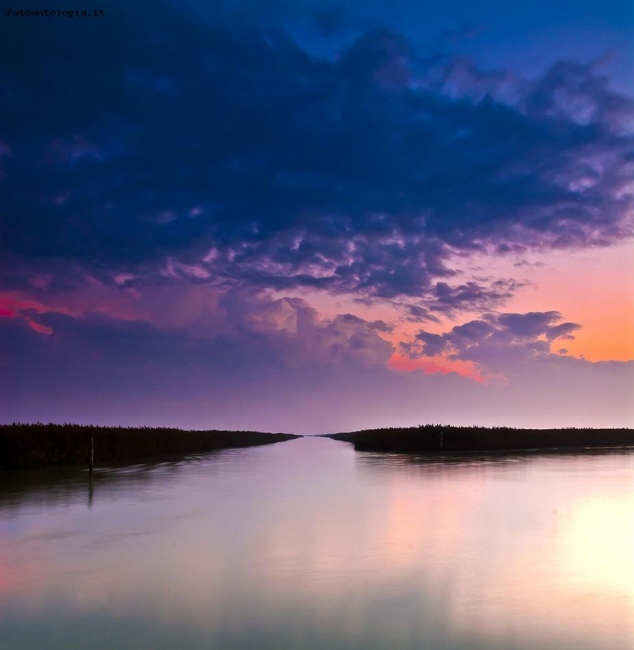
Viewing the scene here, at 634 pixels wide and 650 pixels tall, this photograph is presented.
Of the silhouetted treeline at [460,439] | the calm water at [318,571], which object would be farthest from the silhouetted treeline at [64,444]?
the silhouetted treeline at [460,439]

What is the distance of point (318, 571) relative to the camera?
8.53 meters

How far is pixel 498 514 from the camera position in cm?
1375

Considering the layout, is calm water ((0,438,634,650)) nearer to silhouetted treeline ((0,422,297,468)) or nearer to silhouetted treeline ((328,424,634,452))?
silhouetted treeline ((0,422,297,468))

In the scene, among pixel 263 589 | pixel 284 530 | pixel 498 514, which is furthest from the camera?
pixel 498 514

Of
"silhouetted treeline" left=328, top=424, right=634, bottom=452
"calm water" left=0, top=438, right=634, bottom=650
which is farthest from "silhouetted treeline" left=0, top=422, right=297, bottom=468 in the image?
"silhouetted treeline" left=328, top=424, right=634, bottom=452

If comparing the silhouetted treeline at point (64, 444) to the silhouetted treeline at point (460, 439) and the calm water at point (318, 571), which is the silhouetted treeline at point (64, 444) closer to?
the calm water at point (318, 571)

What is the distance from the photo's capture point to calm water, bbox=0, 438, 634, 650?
20.4 feet

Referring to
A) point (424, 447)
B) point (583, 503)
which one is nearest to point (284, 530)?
point (583, 503)

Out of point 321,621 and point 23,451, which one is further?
point 23,451

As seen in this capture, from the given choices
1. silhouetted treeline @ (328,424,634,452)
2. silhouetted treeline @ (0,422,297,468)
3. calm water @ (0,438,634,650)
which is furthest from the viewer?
silhouetted treeline @ (328,424,634,452)

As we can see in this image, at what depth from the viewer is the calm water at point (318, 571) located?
6219 millimetres

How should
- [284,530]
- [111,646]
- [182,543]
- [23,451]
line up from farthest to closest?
[23,451] → [284,530] → [182,543] → [111,646]

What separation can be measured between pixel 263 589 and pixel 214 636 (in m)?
1.64

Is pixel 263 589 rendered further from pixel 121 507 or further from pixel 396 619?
pixel 121 507
